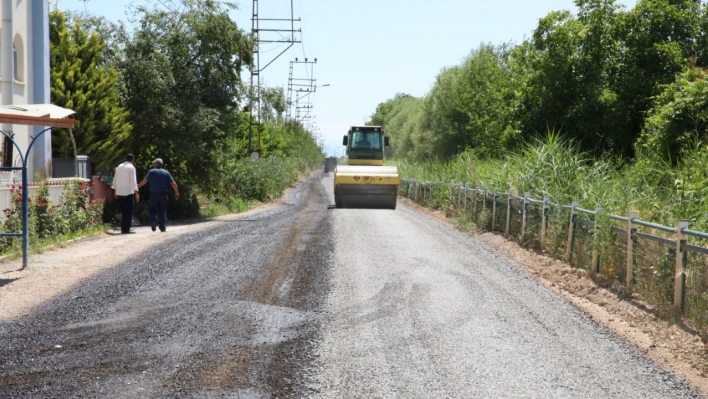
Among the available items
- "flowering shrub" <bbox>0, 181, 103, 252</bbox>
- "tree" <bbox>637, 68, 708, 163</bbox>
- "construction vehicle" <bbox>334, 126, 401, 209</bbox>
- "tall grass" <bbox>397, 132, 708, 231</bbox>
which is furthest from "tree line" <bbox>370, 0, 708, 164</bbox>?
"flowering shrub" <bbox>0, 181, 103, 252</bbox>

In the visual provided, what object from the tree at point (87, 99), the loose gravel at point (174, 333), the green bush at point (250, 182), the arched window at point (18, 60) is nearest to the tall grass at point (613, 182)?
the loose gravel at point (174, 333)

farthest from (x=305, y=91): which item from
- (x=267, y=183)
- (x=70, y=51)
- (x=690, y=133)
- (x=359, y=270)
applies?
(x=359, y=270)

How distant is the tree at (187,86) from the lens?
78.4ft

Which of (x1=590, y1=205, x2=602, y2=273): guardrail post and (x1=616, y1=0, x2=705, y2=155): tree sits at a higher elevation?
(x1=616, y1=0, x2=705, y2=155): tree

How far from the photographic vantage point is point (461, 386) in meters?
5.65

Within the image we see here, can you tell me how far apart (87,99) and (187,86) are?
5590 millimetres

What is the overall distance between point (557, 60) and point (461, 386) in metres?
25.5

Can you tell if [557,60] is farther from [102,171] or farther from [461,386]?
[461,386]

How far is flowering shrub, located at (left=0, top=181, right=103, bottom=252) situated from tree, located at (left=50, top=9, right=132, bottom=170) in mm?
3231

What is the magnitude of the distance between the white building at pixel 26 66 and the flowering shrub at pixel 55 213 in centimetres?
268

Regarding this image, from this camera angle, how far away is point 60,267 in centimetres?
1160

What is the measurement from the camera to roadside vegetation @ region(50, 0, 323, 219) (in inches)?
837

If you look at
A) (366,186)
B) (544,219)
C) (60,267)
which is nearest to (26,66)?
(60,267)

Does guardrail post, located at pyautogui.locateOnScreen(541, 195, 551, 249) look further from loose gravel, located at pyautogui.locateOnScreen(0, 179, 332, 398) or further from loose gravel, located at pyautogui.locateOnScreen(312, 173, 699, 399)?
loose gravel, located at pyautogui.locateOnScreen(0, 179, 332, 398)
